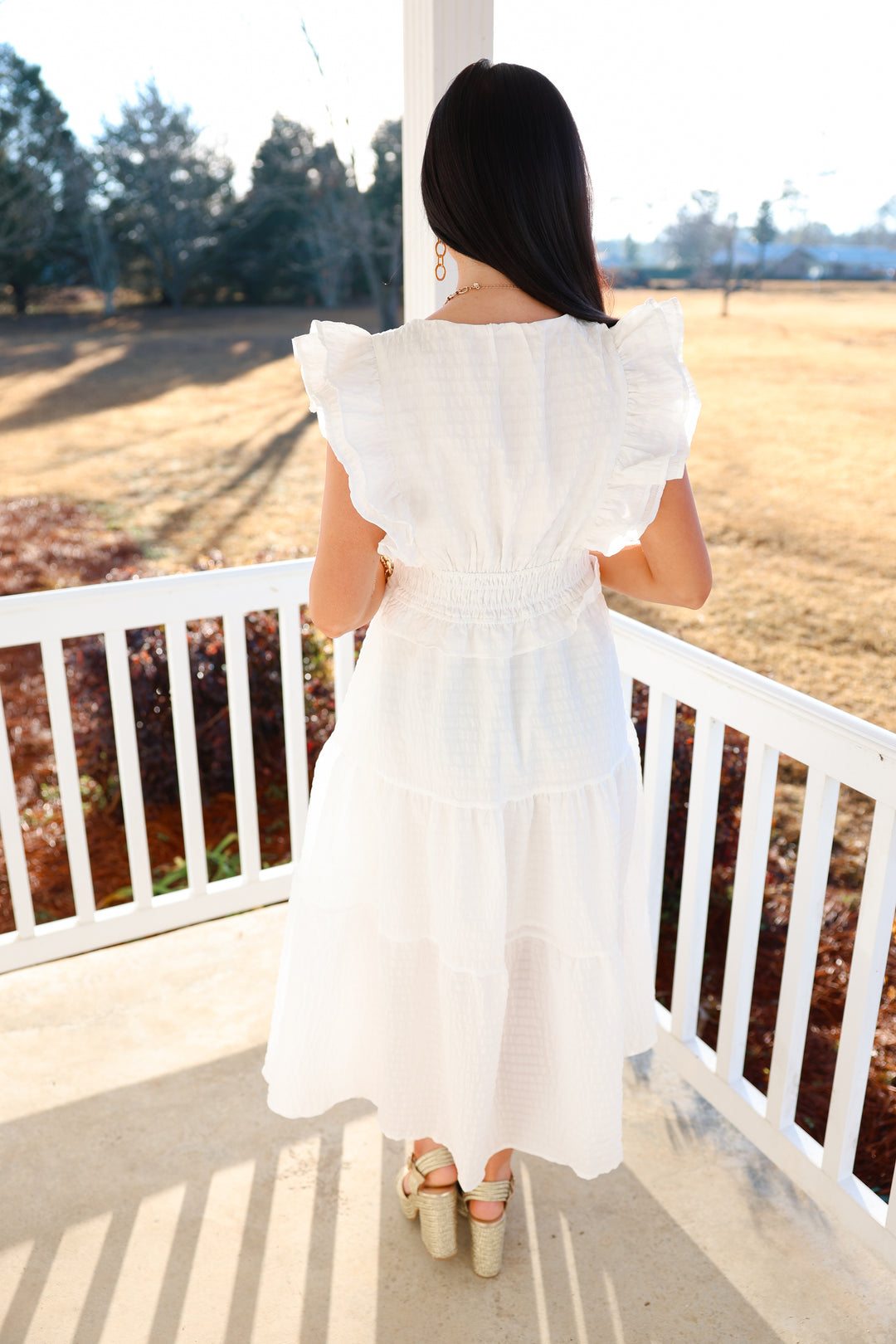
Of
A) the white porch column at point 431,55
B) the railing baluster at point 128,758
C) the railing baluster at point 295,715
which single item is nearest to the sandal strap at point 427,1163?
the railing baluster at point 295,715

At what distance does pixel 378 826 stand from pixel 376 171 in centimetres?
539

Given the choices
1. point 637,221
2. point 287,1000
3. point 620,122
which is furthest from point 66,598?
point 620,122

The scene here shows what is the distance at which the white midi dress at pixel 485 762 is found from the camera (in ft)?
3.38

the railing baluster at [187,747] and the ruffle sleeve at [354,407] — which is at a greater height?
the ruffle sleeve at [354,407]

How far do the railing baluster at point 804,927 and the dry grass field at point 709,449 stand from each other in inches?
125

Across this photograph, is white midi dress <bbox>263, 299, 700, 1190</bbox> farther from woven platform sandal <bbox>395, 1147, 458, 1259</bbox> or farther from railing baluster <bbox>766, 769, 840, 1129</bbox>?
railing baluster <bbox>766, 769, 840, 1129</bbox>

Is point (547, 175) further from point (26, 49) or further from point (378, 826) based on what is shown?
point (26, 49)

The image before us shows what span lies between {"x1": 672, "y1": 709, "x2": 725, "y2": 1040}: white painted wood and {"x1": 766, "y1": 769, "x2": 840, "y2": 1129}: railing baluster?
204 millimetres

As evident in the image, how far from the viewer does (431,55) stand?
64.4 inches

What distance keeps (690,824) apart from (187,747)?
1.08m

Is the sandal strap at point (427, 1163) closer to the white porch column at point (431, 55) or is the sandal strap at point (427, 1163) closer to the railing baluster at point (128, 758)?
the railing baluster at point (128, 758)

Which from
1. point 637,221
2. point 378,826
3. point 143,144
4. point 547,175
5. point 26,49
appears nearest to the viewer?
point 547,175

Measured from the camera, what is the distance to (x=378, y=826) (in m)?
1.28

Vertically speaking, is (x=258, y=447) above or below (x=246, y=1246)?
above
